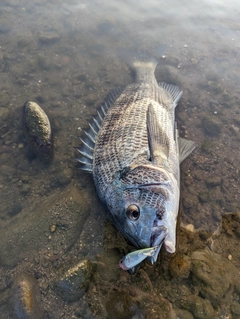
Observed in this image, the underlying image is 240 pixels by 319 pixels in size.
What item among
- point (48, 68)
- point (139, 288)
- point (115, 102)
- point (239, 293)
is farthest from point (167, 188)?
point (48, 68)

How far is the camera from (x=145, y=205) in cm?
311

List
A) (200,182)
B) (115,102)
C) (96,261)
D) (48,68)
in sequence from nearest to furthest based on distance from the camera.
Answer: (96,261)
(200,182)
(115,102)
(48,68)

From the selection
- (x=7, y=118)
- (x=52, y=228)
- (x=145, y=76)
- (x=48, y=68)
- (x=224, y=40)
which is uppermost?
(x=224, y=40)

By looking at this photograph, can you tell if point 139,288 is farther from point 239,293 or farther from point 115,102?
point 115,102

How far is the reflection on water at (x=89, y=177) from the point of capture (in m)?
3.34

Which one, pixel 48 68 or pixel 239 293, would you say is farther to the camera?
pixel 48 68

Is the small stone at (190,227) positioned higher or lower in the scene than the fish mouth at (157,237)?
lower

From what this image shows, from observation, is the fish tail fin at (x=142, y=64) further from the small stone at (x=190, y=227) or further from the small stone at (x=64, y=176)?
the small stone at (x=190, y=227)

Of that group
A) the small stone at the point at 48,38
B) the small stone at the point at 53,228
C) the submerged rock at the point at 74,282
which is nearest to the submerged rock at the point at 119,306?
the submerged rock at the point at 74,282

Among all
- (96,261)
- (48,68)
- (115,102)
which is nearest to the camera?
(96,261)

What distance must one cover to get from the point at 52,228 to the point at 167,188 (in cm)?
185

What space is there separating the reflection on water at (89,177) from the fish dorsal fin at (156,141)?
898 mm

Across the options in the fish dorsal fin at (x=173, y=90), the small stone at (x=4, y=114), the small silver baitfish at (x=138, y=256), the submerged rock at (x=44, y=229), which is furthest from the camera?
the fish dorsal fin at (x=173, y=90)

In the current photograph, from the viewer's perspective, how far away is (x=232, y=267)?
11.5ft
